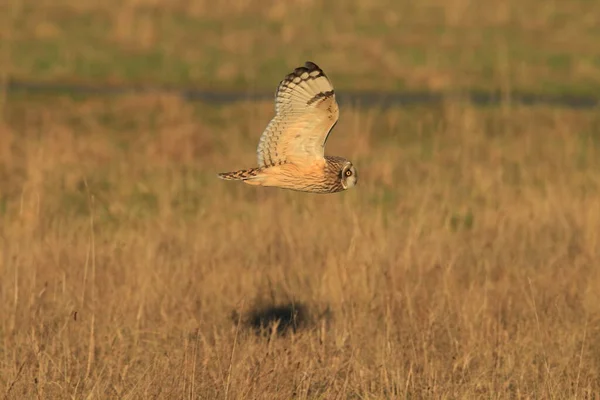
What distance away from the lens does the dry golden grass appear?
25.2 ft

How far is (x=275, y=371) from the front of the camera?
298 inches

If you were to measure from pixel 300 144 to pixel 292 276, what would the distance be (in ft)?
8.46

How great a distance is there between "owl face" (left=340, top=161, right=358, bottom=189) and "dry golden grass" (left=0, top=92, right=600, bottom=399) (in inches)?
41.3

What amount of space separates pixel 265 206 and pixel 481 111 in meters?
7.67

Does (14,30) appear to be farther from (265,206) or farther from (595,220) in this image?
(595,220)

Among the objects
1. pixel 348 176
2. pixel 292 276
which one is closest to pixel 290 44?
pixel 292 276

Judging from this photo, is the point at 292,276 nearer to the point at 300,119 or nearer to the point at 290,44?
the point at 300,119

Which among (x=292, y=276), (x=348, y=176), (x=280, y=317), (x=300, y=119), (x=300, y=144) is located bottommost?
(x=280, y=317)

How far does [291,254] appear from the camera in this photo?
1016cm

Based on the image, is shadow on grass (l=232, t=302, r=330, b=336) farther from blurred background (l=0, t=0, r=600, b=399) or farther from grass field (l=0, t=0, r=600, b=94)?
grass field (l=0, t=0, r=600, b=94)

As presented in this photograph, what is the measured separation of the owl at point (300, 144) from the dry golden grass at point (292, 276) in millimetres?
903

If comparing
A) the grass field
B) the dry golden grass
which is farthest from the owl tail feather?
the grass field

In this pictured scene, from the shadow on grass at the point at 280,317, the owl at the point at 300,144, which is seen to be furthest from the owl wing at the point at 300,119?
the shadow on grass at the point at 280,317

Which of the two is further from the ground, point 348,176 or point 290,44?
point 290,44
